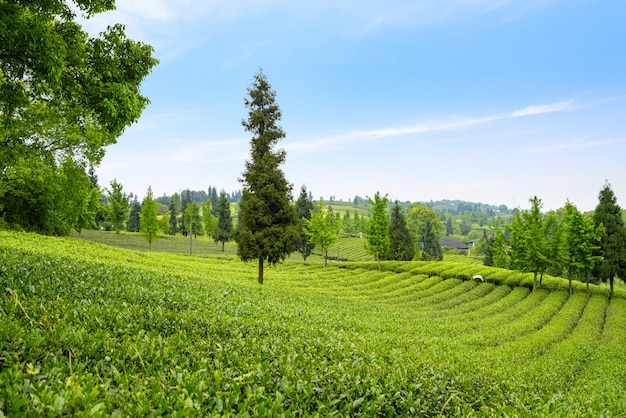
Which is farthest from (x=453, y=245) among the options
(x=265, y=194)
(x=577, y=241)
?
(x=265, y=194)

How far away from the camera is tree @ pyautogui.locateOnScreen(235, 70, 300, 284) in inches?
1053

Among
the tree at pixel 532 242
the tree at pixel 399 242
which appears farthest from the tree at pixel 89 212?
the tree at pixel 532 242

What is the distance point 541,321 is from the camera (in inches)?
1113

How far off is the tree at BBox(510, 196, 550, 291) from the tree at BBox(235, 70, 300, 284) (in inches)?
1214

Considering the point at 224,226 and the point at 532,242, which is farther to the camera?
the point at 224,226

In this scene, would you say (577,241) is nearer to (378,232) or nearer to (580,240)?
(580,240)

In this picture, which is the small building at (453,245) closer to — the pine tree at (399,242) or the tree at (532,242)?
the pine tree at (399,242)

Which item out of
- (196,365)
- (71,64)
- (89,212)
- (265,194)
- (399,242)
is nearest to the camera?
(196,365)

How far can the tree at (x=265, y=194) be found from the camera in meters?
26.8

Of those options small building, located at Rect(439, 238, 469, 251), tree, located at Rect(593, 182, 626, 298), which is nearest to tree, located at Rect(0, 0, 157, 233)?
tree, located at Rect(593, 182, 626, 298)

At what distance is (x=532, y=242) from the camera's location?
1654 inches

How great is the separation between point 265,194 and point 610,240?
41554mm

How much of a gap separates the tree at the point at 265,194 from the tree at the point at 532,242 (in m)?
30.8

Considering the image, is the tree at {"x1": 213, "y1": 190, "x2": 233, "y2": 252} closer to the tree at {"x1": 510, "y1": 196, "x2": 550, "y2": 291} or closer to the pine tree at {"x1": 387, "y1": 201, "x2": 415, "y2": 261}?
the pine tree at {"x1": 387, "y1": 201, "x2": 415, "y2": 261}
